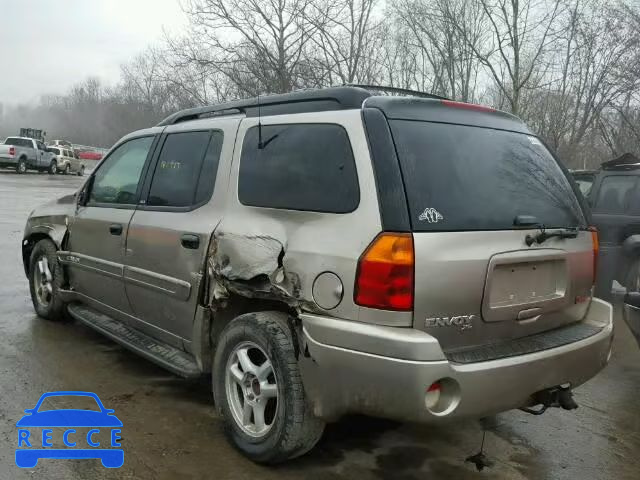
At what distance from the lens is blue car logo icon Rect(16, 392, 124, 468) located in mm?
3006

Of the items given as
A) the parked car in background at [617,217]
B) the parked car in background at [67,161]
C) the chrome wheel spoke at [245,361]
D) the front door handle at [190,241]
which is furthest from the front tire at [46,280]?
the parked car in background at [67,161]

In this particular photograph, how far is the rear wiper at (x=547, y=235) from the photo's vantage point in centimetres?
288

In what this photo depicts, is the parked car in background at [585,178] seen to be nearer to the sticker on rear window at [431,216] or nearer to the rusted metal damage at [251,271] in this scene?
the sticker on rear window at [431,216]

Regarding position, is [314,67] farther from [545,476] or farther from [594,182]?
[545,476]

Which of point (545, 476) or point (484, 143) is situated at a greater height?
point (484, 143)

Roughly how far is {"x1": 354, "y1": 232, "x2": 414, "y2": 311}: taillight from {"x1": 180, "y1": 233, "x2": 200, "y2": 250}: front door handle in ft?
4.05

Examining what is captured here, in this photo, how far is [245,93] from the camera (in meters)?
20.1

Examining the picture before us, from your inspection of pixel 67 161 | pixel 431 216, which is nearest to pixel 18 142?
pixel 67 161

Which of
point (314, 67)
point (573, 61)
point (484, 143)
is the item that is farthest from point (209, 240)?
point (573, 61)

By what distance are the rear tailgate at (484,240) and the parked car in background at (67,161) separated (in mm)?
37314

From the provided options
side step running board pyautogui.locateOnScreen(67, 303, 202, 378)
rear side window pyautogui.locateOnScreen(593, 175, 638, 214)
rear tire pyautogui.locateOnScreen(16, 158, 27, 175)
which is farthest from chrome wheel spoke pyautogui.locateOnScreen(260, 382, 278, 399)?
rear tire pyautogui.locateOnScreen(16, 158, 27, 175)

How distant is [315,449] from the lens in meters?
3.20

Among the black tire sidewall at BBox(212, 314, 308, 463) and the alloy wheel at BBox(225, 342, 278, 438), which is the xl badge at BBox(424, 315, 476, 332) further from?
the alloy wheel at BBox(225, 342, 278, 438)

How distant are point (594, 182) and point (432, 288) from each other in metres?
5.52
